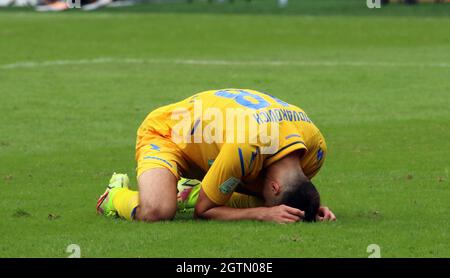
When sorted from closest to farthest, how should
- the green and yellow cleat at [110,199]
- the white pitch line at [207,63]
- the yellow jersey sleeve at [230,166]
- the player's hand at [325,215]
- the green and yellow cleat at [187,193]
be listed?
the yellow jersey sleeve at [230,166] → the player's hand at [325,215] → the green and yellow cleat at [110,199] → the green and yellow cleat at [187,193] → the white pitch line at [207,63]

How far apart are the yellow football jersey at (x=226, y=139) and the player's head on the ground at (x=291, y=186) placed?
0.29 feet

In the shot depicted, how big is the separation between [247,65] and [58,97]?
7212mm

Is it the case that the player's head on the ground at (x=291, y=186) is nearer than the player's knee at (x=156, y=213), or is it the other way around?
the player's head on the ground at (x=291, y=186)

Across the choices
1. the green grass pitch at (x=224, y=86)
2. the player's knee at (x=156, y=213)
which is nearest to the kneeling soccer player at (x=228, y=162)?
the player's knee at (x=156, y=213)

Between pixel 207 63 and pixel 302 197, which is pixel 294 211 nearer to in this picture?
pixel 302 197

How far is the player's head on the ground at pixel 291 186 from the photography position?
9.95 metres

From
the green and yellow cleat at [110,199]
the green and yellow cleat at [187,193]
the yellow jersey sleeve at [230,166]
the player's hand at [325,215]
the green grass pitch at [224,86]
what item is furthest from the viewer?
the green and yellow cleat at [187,193]

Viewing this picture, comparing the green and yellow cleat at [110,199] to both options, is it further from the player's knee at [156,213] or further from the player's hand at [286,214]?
the player's hand at [286,214]

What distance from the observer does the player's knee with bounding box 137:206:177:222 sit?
1040 centimetres

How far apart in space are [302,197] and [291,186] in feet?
0.45

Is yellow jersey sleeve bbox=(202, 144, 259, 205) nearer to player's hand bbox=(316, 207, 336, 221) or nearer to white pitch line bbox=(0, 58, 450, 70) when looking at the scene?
player's hand bbox=(316, 207, 336, 221)

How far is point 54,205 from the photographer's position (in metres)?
11.6

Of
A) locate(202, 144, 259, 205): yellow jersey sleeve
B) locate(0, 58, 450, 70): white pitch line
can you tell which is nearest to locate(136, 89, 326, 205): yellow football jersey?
locate(202, 144, 259, 205): yellow jersey sleeve
